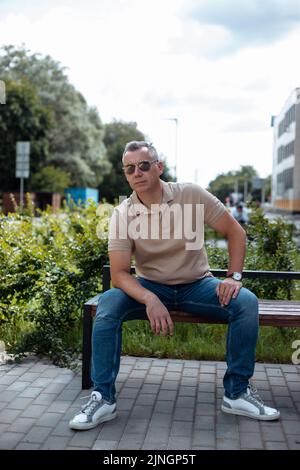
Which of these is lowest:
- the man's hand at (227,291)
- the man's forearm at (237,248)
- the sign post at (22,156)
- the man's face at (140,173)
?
the man's hand at (227,291)

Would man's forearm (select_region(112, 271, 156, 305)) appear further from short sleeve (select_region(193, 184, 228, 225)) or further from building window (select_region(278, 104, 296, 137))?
building window (select_region(278, 104, 296, 137))

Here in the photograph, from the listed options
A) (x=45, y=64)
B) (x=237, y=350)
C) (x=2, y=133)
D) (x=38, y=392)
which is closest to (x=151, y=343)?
(x=38, y=392)

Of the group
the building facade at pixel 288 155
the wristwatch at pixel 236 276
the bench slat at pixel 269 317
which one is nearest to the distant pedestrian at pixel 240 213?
the building facade at pixel 288 155

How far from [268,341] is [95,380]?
2.03 metres

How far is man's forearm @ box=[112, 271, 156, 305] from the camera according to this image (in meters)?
3.56

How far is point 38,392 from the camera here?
4.03 meters

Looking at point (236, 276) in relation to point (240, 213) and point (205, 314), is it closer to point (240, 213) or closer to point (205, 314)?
point (205, 314)

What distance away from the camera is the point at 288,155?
7383 millimetres

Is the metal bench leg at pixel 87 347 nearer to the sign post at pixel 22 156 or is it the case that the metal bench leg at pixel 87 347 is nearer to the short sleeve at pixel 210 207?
the short sleeve at pixel 210 207

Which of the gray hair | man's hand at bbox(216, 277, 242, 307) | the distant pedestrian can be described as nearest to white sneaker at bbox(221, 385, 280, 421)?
man's hand at bbox(216, 277, 242, 307)

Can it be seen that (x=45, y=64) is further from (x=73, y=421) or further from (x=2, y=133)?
(x=73, y=421)

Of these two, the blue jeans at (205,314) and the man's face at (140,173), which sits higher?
the man's face at (140,173)

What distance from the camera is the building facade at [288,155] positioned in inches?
246

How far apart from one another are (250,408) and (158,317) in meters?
0.73
